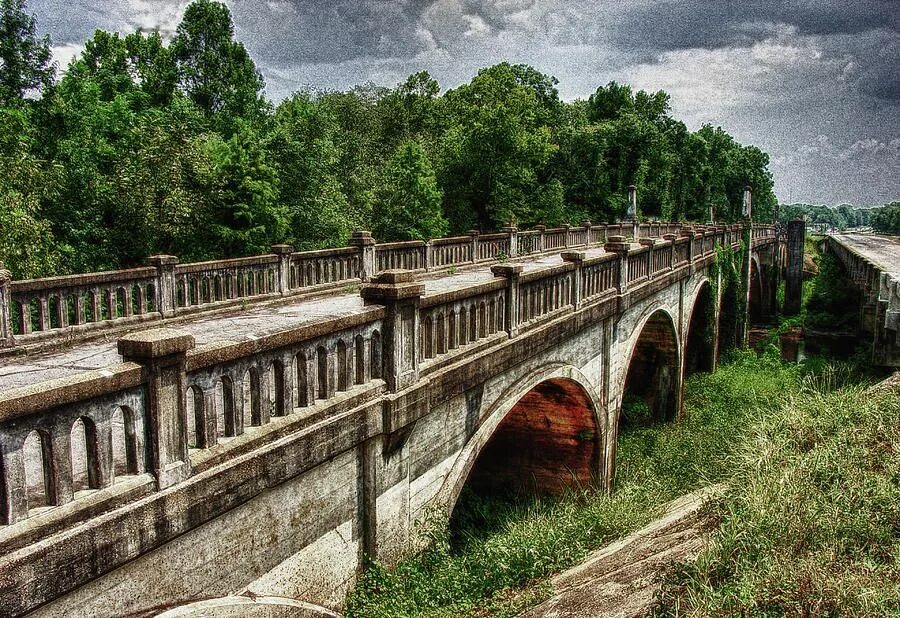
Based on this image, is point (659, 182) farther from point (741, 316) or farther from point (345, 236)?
point (345, 236)

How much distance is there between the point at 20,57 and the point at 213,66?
33.0 feet

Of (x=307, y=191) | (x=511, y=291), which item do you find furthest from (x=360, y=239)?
(x=307, y=191)

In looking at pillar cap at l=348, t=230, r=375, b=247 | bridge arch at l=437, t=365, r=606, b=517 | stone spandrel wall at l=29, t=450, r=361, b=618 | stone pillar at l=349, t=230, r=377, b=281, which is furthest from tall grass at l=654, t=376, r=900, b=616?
pillar cap at l=348, t=230, r=375, b=247

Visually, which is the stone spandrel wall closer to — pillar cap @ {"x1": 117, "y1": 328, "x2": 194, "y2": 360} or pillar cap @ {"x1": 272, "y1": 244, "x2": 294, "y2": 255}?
pillar cap @ {"x1": 117, "y1": 328, "x2": 194, "y2": 360}

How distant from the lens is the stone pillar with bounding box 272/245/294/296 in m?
11.8

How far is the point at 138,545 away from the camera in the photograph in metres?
3.86

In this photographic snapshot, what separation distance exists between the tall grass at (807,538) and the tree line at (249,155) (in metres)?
13.1

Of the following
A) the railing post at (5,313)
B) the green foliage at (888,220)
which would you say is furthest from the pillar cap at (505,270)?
the green foliage at (888,220)

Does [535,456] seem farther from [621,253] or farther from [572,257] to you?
[572,257]

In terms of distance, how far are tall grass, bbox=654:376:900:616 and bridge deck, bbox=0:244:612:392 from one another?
12.0 ft

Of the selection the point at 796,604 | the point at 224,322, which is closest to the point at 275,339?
the point at 796,604

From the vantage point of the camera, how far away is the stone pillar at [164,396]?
13.1 feet

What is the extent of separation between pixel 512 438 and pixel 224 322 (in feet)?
21.0

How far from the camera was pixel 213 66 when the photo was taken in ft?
111
